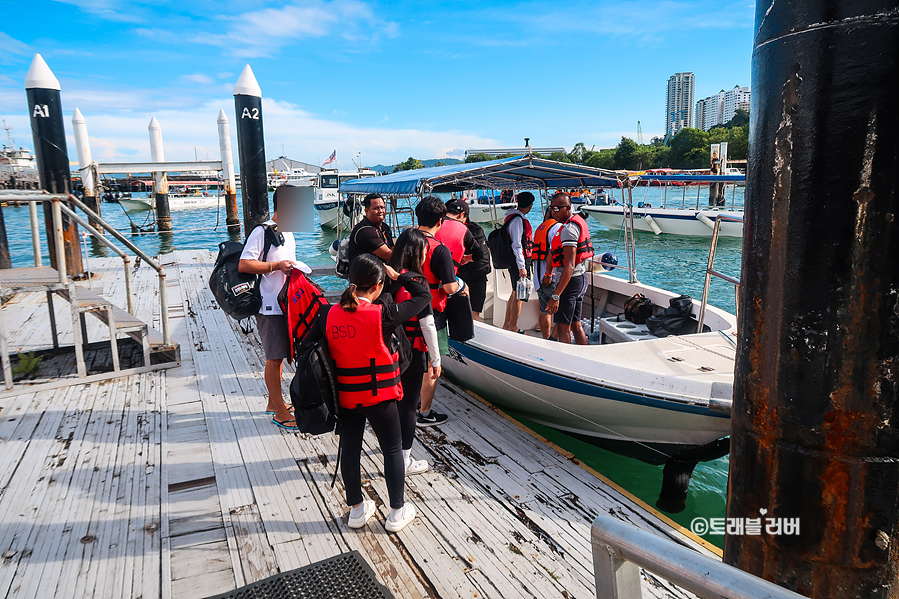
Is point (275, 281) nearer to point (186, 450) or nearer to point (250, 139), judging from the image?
point (186, 450)

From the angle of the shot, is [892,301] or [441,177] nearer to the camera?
[892,301]

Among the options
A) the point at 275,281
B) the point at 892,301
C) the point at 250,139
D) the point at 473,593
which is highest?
the point at 250,139

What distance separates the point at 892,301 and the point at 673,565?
80cm

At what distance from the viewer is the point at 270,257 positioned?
385 centimetres

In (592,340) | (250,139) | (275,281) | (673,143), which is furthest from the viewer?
(673,143)

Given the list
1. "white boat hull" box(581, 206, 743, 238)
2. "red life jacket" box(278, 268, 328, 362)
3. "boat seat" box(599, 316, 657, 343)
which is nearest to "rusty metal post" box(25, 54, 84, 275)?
"red life jacket" box(278, 268, 328, 362)

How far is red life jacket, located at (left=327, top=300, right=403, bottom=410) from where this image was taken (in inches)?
106

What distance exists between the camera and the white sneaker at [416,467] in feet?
12.5

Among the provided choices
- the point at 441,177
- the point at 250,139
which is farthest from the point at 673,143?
the point at 441,177

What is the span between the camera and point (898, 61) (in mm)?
1179

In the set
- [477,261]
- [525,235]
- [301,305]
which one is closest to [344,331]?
[301,305]

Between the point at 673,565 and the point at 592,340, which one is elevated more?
the point at 673,565

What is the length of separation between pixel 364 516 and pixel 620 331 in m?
4.01

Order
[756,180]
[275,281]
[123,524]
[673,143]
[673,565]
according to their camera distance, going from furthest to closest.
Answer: [673,143], [275,281], [123,524], [756,180], [673,565]
